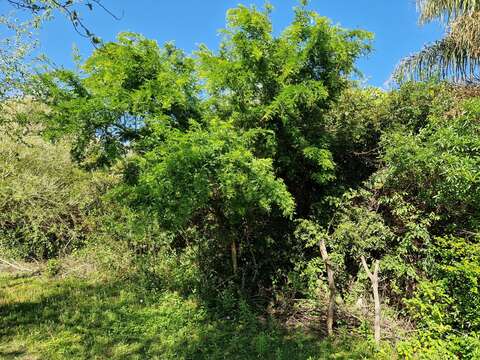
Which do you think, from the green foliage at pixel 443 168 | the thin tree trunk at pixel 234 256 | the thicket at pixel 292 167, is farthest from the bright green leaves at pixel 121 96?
the green foliage at pixel 443 168

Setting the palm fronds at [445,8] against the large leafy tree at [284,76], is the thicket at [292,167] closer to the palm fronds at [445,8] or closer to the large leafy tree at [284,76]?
the large leafy tree at [284,76]

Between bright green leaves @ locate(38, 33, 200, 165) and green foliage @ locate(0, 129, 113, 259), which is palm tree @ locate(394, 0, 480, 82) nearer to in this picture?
bright green leaves @ locate(38, 33, 200, 165)

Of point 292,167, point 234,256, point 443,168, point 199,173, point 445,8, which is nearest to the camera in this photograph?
point 199,173

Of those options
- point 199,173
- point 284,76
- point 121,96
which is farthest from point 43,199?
point 284,76

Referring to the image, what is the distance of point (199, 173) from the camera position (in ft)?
15.8

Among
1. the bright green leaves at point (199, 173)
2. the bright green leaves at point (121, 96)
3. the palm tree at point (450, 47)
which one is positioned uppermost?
the palm tree at point (450, 47)

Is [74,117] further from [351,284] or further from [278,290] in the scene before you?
[351,284]

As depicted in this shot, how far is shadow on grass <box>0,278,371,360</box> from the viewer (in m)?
4.96

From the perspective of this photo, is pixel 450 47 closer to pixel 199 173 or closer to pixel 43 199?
pixel 199 173

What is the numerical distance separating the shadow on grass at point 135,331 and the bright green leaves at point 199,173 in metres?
1.73

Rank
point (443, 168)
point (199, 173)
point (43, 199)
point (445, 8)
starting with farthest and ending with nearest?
1. point (43, 199)
2. point (445, 8)
3. point (443, 168)
4. point (199, 173)

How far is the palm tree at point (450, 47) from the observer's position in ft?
24.5

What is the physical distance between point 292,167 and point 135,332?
140 inches

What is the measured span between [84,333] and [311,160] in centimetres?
428
